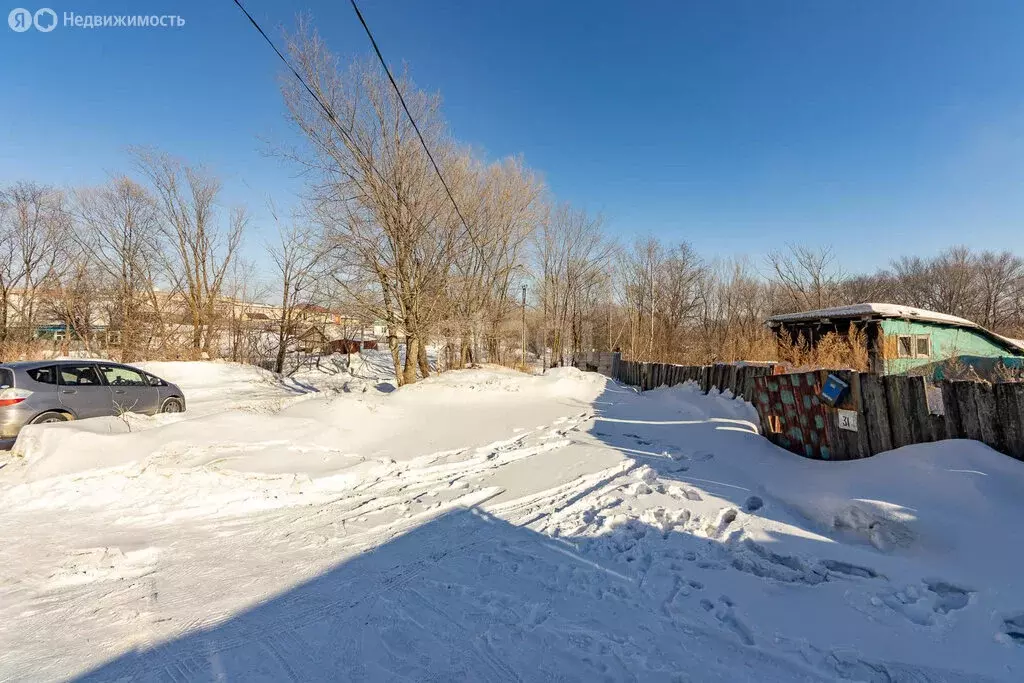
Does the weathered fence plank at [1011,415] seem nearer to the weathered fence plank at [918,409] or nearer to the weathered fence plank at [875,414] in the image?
the weathered fence plank at [918,409]

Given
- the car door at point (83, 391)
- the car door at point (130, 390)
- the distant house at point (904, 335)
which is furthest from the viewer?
the distant house at point (904, 335)

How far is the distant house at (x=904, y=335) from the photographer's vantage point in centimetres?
1531

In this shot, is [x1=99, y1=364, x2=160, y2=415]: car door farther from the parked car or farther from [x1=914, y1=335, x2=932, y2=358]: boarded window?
[x1=914, y1=335, x2=932, y2=358]: boarded window

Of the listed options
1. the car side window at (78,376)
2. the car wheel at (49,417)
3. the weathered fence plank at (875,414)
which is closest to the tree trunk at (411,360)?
the car side window at (78,376)

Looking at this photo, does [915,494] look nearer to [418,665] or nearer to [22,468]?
[418,665]

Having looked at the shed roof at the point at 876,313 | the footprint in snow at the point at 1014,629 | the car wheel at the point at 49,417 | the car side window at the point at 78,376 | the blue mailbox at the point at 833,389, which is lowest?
the footprint in snow at the point at 1014,629

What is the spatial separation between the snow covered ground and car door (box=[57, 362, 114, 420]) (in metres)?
2.47

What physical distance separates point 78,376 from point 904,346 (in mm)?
23767

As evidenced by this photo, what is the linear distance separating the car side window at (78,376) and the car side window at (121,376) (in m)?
0.27

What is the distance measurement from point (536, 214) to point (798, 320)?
14.9m

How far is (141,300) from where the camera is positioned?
973 inches

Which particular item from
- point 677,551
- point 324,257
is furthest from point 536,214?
point 677,551

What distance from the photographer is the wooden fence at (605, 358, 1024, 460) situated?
14.0 feet

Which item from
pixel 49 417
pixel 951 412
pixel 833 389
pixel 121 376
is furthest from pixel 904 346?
pixel 49 417
